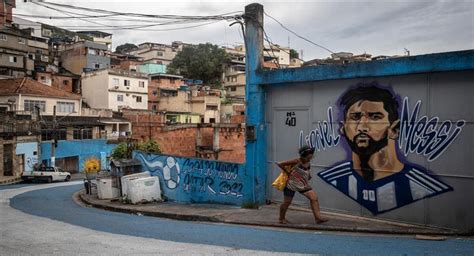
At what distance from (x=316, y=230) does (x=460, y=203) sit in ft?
8.85

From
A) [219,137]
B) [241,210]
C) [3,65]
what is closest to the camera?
[241,210]

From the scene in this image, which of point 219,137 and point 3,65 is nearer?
point 219,137

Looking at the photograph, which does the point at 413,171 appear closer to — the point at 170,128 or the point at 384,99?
the point at 384,99

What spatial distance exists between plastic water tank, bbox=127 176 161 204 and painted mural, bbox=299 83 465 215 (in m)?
6.59

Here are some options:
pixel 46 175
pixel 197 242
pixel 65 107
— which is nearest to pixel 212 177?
pixel 197 242

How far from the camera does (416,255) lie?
6.47 m

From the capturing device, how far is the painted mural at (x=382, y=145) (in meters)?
8.76

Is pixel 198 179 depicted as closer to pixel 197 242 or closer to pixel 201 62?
pixel 197 242

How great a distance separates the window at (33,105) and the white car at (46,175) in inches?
468

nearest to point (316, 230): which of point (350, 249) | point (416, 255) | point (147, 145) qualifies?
point (350, 249)

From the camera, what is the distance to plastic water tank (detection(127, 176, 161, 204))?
14.8 metres

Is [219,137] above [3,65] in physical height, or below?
below

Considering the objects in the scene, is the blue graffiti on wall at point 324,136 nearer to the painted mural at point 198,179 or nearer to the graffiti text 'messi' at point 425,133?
the graffiti text 'messi' at point 425,133

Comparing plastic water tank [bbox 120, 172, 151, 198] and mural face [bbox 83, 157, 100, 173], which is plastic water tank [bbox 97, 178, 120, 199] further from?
mural face [bbox 83, 157, 100, 173]
